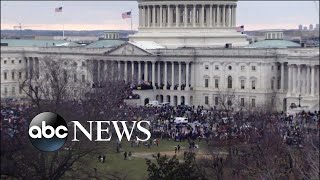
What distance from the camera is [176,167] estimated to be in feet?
159

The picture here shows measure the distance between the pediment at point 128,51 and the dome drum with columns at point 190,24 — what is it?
980 centimetres

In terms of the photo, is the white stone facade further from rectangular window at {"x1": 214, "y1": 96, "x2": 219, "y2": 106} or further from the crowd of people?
the crowd of people

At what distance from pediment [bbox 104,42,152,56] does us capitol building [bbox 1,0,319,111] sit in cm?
5

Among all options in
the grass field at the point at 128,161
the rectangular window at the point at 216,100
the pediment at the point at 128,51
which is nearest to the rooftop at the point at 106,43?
the pediment at the point at 128,51

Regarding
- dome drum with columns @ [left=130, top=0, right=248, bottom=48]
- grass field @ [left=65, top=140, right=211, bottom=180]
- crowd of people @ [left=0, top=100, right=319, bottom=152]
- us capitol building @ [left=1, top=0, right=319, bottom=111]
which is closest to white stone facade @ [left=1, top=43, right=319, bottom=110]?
us capitol building @ [left=1, top=0, right=319, bottom=111]

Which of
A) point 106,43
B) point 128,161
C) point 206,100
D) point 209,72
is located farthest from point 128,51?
point 128,161

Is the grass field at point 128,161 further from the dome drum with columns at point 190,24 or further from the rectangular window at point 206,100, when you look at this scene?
the dome drum with columns at point 190,24

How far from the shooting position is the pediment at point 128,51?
145 meters

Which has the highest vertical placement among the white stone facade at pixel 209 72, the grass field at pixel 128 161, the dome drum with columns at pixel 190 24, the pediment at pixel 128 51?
the dome drum with columns at pixel 190 24

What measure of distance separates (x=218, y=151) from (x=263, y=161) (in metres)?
13.5

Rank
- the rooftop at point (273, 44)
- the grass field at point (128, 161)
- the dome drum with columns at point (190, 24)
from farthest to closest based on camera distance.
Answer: the dome drum with columns at point (190, 24) → the rooftop at point (273, 44) → the grass field at point (128, 161)

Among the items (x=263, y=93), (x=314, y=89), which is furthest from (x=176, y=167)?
(x=263, y=93)

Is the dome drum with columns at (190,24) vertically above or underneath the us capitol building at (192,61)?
above

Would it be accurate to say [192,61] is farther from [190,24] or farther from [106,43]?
[106,43]
